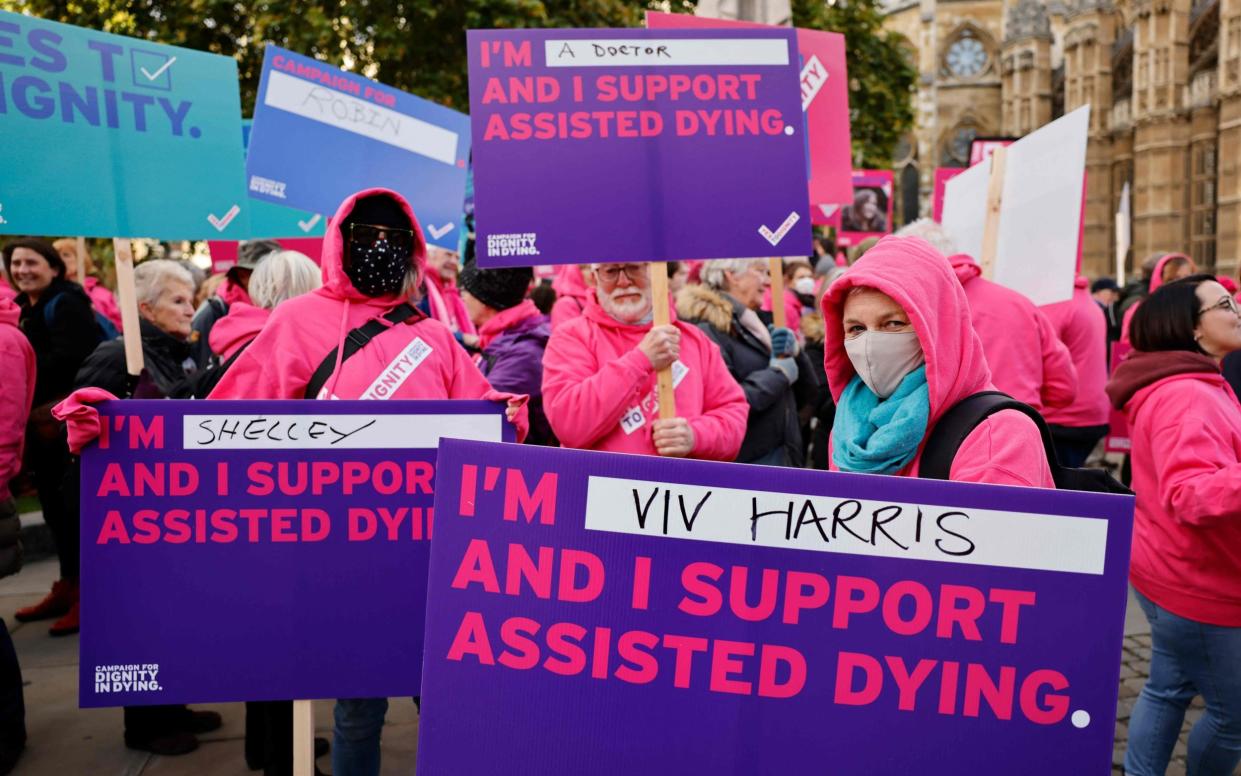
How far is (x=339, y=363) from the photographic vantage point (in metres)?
3.13

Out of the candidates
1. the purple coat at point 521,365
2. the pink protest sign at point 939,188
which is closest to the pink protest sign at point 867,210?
the pink protest sign at point 939,188

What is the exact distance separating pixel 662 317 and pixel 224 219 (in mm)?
1859

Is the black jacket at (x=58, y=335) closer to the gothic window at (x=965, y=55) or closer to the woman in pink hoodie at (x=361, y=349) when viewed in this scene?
the woman in pink hoodie at (x=361, y=349)

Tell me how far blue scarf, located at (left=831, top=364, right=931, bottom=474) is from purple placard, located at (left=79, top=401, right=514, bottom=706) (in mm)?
A: 1210

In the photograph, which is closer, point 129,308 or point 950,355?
point 950,355

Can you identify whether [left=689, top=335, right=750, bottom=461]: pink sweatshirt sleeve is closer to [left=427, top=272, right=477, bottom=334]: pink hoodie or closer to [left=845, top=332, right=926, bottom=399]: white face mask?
[left=845, top=332, right=926, bottom=399]: white face mask

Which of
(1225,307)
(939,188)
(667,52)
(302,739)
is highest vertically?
(939,188)

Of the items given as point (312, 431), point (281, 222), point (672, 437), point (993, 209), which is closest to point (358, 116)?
point (281, 222)

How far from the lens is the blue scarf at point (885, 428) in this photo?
77.4 inches

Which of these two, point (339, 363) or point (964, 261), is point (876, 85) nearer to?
point (964, 261)

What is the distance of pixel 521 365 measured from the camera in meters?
4.37

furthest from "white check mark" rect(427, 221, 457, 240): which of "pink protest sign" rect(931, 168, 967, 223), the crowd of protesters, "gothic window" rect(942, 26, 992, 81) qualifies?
"gothic window" rect(942, 26, 992, 81)

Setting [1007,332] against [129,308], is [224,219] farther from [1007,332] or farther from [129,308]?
[1007,332]

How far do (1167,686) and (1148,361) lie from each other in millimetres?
1062
